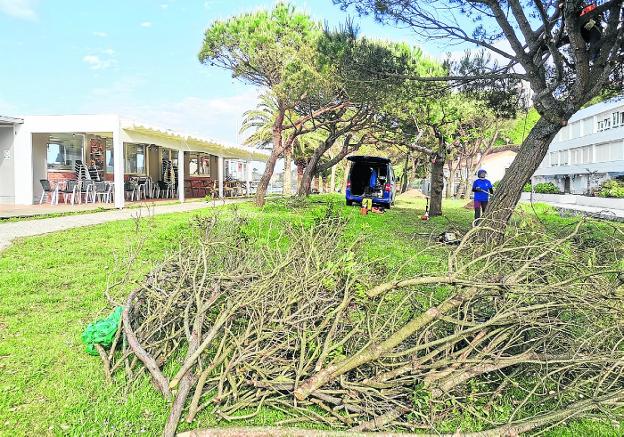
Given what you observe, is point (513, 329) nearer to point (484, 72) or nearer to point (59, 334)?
point (59, 334)

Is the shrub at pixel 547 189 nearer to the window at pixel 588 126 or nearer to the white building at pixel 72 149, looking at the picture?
the window at pixel 588 126

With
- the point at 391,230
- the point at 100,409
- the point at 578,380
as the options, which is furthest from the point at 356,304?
the point at 391,230

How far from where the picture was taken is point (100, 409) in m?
2.85

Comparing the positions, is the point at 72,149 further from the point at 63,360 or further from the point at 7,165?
the point at 63,360

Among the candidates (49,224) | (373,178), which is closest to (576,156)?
(373,178)

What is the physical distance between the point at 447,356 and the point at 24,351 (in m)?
3.14

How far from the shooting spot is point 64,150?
1823 cm

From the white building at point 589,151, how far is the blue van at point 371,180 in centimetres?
2322

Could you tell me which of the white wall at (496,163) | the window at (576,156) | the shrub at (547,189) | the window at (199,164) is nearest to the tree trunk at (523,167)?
the window at (199,164)

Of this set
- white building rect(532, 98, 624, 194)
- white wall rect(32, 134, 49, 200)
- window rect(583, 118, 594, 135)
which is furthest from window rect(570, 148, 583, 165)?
white wall rect(32, 134, 49, 200)

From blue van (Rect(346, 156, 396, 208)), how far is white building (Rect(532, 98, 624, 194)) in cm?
2322

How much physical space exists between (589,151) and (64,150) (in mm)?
43263

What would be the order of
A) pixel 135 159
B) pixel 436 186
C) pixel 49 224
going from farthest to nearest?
pixel 135 159
pixel 436 186
pixel 49 224

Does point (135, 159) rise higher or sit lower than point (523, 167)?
higher
